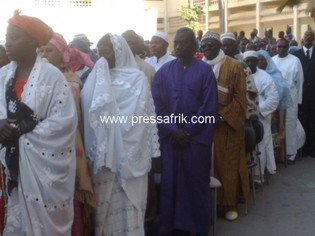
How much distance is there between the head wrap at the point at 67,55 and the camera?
3949mm

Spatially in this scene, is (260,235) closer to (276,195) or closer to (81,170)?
(276,195)

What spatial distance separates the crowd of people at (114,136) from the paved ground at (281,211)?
233 mm

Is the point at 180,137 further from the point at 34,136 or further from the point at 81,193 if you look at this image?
the point at 34,136

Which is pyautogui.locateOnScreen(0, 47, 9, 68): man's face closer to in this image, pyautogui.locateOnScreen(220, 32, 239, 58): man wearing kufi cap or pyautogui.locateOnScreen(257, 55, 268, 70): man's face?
pyautogui.locateOnScreen(220, 32, 239, 58): man wearing kufi cap

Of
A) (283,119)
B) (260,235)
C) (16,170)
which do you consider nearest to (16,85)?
(16,170)

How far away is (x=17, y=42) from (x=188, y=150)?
1966 millimetres

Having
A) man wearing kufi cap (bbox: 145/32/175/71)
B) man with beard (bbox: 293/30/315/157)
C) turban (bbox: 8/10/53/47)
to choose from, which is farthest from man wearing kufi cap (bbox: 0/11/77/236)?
man with beard (bbox: 293/30/315/157)

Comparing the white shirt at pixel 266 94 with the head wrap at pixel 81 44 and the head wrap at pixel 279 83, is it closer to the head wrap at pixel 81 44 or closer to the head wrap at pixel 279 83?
the head wrap at pixel 279 83

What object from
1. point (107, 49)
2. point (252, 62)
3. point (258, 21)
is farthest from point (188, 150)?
point (258, 21)

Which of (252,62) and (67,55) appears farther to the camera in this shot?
(252,62)

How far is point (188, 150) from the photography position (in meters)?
4.54

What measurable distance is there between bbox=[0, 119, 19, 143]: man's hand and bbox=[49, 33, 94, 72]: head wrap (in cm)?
93

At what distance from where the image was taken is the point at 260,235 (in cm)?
492

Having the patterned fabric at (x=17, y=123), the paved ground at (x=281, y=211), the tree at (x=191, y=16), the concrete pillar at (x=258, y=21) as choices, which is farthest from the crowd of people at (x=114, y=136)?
the tree at (x=191, y=16)
